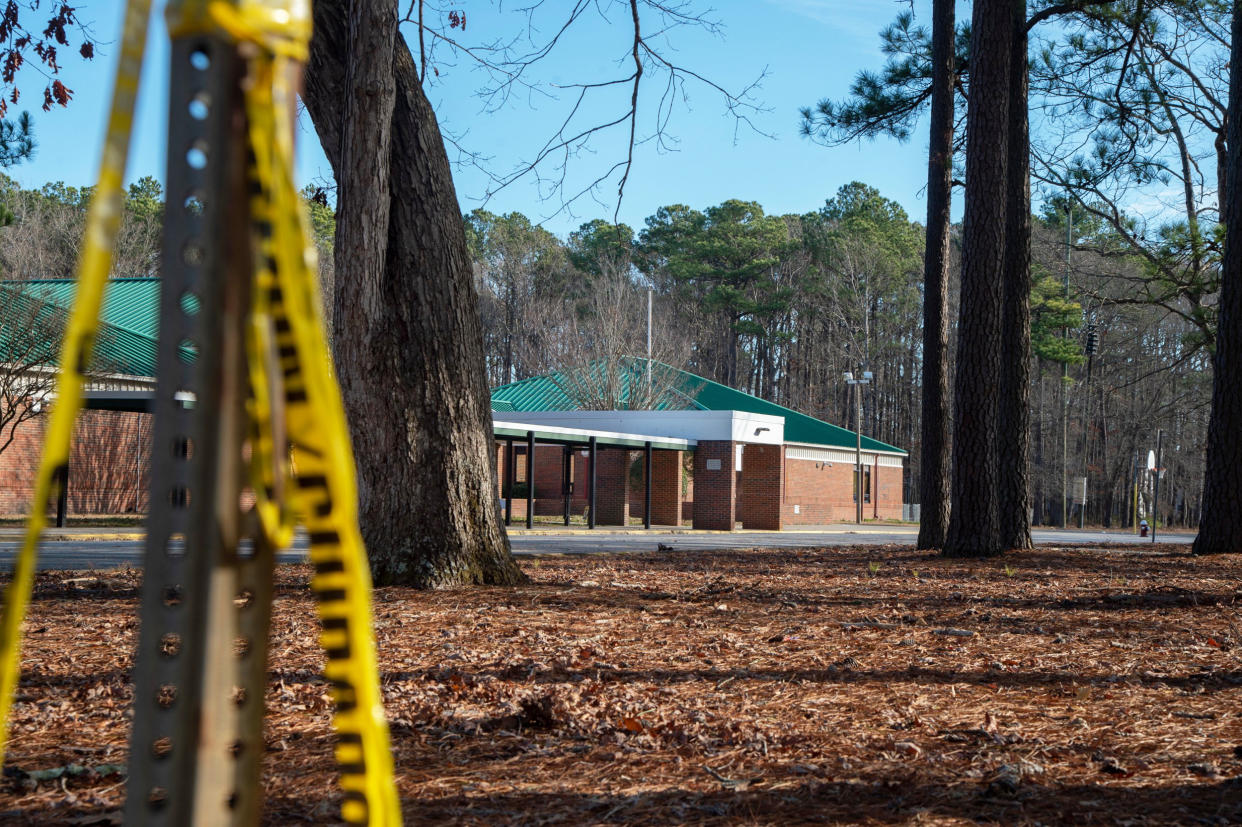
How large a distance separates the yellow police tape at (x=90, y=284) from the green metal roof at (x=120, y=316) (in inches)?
847

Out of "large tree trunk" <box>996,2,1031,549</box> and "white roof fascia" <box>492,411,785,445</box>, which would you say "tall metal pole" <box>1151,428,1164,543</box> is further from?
"white roof fascia" <box>492,411,785,445</box>

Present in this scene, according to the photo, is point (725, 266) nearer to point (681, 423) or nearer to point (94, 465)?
point (681, 423)

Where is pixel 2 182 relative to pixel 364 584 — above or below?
above

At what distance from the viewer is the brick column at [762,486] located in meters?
37.8

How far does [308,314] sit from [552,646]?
5.05m

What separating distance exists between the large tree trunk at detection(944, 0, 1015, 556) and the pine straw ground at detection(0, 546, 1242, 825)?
600cm

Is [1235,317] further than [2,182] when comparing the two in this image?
No

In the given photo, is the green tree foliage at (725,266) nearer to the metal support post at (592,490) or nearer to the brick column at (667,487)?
the brick column at (667,487)

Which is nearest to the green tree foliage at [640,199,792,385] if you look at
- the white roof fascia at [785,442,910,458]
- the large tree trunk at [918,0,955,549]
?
the white roof fascia at [785,442,910,458]

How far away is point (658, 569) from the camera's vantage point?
1224cm

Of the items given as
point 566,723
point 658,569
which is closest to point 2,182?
point 658,569

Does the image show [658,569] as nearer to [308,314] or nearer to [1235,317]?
[1235,317]

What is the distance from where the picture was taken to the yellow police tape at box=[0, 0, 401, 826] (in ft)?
3.79

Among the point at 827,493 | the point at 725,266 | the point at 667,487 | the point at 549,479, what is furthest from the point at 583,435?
the point at 725,266
